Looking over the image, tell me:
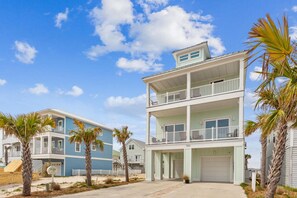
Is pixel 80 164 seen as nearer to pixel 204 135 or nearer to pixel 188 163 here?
pixel 188 163

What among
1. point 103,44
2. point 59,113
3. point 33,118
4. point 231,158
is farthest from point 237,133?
point 59,113

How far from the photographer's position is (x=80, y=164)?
4256 cm

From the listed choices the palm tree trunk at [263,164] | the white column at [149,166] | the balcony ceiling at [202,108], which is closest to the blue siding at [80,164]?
the white column at [149,166]

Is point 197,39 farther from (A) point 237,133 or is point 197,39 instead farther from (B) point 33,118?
(B) point 33,118

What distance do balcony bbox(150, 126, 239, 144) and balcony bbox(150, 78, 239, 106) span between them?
3.17 metres

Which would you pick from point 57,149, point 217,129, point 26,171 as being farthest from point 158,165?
point 57,149

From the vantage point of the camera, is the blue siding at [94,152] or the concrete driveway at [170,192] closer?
the concrete driveway at [170,192]

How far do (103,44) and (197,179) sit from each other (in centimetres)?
1504

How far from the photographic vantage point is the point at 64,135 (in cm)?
3969

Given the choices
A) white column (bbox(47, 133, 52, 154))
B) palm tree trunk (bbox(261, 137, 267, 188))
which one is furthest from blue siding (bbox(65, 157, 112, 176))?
palm tree trunk (bbox(261, 137, 267, 188))

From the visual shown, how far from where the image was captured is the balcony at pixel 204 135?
21.7 m

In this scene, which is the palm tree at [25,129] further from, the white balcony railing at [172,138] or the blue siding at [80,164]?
the blue siding at [80,164]

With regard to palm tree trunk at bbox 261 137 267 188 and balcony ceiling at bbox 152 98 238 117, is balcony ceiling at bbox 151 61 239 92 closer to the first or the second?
balcony ceiling at bbox 152 98 238 117

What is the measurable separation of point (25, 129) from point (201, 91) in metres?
15.7
